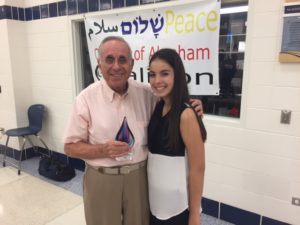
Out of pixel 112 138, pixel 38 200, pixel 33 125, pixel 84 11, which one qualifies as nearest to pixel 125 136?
pixel 112 138

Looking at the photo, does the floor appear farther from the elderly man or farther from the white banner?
the white banner

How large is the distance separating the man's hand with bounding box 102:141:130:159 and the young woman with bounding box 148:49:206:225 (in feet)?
0.51

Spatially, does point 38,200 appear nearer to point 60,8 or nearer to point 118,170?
point 118,170

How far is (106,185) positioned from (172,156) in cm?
38

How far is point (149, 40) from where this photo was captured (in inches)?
91.3

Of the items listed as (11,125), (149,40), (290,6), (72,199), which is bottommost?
(72,199)

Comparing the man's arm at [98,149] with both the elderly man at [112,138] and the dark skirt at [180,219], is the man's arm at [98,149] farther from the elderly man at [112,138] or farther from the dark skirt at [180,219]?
the dark skirt at [180,219]

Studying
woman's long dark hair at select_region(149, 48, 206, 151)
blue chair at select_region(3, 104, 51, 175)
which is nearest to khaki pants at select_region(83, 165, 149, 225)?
woman's long dark hair at select_region(149, 48, 206, 151)

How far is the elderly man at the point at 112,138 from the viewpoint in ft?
4.00

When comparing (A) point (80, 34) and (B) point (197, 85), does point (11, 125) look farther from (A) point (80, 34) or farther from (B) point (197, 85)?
(B) point (197, 85)

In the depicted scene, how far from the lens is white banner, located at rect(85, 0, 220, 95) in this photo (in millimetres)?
1984

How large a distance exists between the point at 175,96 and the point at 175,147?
239 mm

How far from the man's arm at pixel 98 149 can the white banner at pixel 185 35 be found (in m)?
1.19

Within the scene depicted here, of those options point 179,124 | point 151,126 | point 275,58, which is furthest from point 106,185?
point 275,58
